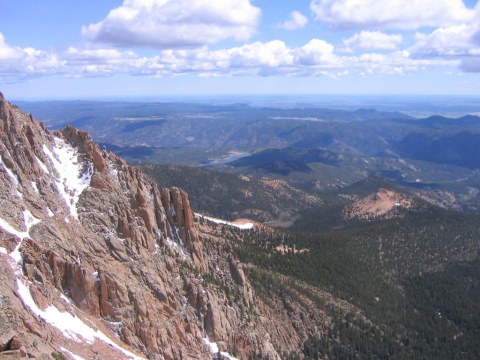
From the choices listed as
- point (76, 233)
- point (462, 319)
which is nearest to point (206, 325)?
point (76, 233)

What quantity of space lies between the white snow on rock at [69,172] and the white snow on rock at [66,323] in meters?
22.6

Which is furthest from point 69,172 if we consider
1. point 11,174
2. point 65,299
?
point 65,299

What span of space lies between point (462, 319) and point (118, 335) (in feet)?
407

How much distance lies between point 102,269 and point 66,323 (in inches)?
482

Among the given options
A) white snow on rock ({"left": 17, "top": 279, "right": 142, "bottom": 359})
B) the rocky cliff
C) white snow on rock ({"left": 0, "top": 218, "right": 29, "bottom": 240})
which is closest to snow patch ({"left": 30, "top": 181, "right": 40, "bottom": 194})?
the rocky cliff

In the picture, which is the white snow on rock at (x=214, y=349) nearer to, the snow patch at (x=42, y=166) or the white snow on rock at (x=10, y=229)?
the white snow on rock at (x=10, y=229)

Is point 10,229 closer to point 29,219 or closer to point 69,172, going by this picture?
point 29,219

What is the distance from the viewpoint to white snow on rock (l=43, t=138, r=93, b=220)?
8731 centimetres

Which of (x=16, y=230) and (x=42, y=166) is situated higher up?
(x=42, y=166)

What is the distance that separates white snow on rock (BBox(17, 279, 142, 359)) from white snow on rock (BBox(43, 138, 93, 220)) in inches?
890

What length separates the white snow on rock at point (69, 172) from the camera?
87.3m

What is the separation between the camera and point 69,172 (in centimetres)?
9306

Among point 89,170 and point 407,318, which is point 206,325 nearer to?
point 89,170

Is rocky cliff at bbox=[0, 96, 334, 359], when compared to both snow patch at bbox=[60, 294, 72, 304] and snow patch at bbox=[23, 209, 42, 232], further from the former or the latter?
snow patch at bbox=[60, 294, 72, 304]
